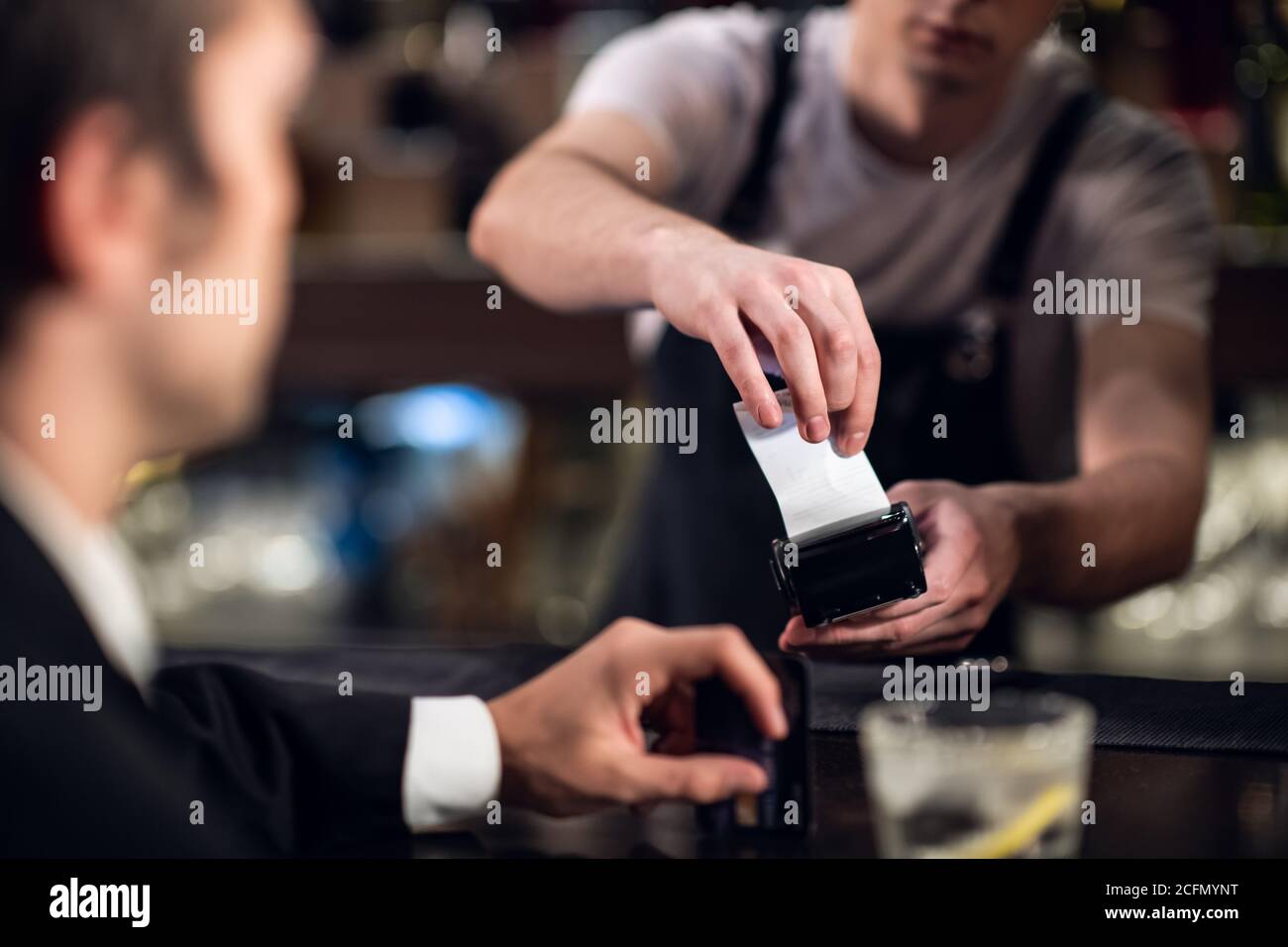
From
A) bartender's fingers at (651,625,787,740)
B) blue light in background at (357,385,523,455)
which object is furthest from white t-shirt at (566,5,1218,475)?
blue light in background at (357,385,523,455)

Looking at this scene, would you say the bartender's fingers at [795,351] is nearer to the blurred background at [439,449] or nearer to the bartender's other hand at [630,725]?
the bartender's other hand at [630,725]

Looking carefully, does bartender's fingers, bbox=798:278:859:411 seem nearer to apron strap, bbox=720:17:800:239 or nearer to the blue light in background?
apron strap, bbox=720:17:800:239

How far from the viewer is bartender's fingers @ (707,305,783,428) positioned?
67cm

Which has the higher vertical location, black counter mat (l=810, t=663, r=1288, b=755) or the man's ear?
the man's ear

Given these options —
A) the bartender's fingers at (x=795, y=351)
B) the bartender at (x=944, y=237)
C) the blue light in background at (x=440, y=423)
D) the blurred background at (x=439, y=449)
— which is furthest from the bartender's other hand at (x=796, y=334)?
the blue light in background at (x=440, y=423)

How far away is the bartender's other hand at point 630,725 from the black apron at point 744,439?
7cm

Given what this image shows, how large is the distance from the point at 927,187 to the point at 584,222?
28 cm

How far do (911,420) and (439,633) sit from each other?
1.05m

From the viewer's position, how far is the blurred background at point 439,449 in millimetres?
1599

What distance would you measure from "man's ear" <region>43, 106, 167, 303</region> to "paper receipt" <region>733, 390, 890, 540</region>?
0.33 m

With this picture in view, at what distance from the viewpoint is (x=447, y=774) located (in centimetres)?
73
